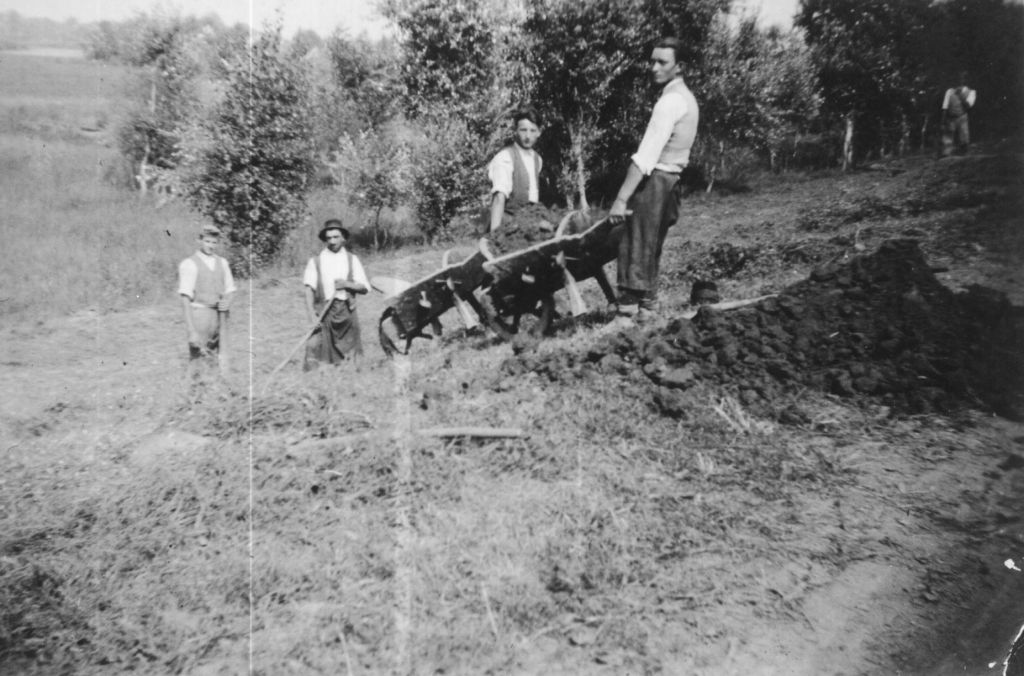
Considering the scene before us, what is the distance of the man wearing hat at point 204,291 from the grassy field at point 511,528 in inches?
30.8

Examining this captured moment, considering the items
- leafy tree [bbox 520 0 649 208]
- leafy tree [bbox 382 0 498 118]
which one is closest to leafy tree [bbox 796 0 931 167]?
leafy tree [bbox 520 0 649 208]

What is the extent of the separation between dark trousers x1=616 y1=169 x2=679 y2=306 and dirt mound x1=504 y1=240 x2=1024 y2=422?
0.42 meters

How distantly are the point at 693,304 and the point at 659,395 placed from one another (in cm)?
197

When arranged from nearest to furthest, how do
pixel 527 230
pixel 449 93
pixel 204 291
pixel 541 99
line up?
pixel 527 230
pixel 204 291
pixel 541 99
pixel 449 93

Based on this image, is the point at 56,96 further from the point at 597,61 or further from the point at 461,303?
the point at 461,303

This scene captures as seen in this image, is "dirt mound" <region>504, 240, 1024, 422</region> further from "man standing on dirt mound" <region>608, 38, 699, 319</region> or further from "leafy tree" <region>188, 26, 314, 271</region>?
"leafy tree" <region>188, 26, 314, 271</region>

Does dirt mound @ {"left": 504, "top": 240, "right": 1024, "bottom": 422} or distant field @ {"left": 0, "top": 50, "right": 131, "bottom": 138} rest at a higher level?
distant field @ {"left": 0, "top": 50, "right": 131, "bottom": 138}

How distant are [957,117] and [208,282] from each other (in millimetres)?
13853

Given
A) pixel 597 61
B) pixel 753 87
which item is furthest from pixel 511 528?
pixel 753 87

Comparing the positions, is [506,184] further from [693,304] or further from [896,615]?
[896,615]

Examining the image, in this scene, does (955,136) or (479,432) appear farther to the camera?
(955,136)

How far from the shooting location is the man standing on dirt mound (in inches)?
169

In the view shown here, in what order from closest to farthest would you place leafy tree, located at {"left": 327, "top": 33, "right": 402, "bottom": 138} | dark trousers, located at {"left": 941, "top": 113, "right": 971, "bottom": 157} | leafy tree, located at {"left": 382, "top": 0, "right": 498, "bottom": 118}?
dark trousers, located at {"left": 941, "top": 113, "right": 971, "bottom": 157}
leafy tree, located at {"left": 382, "top": 0, "right": 498, "bottom": 118}
leafy tree, located at {"left": 327, "top": 33, "right": 402, "bottom": 138}

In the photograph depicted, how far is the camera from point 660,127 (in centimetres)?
432
